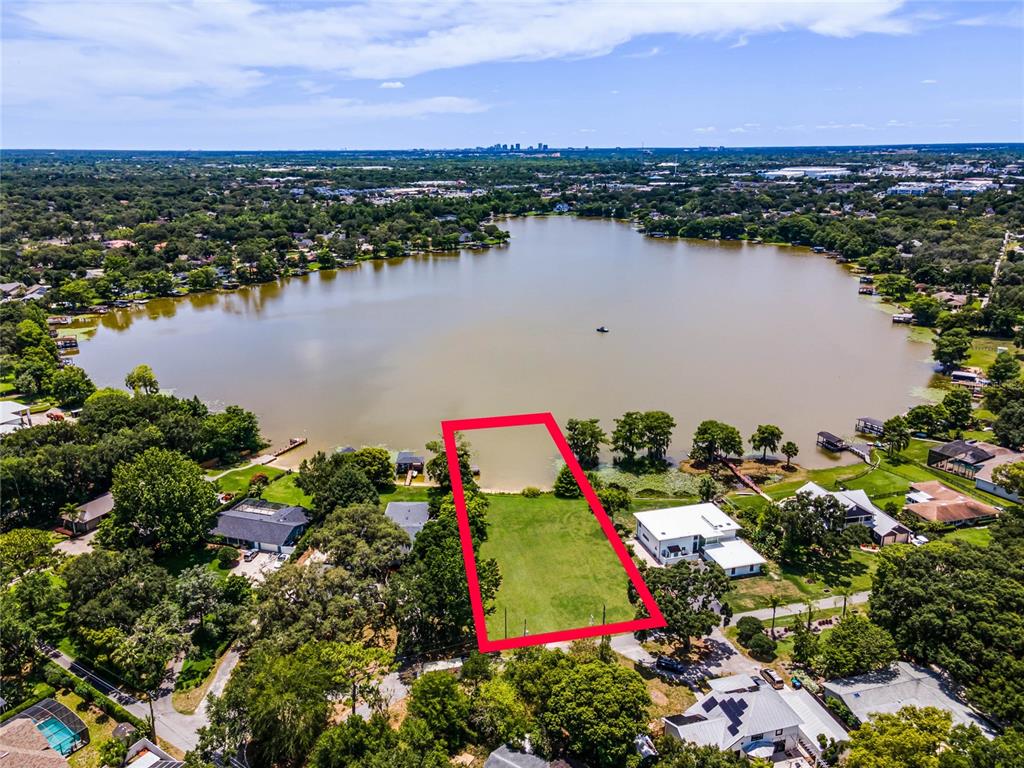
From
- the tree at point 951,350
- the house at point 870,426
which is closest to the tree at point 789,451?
the house at point 870,426

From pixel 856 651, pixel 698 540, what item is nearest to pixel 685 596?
pixel 856 651

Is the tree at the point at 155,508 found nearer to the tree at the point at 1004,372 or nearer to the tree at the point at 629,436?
the tree at the point at 629,436

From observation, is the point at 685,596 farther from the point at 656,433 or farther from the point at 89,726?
the point at 89,726

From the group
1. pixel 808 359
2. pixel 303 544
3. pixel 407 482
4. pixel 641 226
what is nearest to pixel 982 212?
pixel 641 226

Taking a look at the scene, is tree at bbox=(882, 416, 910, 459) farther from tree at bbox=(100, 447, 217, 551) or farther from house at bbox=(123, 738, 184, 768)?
house at bbox=(123, 738, 184, 768)

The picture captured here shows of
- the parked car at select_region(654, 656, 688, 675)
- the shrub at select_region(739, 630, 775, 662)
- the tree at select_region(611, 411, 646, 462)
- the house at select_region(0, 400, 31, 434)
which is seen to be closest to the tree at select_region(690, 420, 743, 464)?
the tree at select_region(611, 411, 646, 462)
